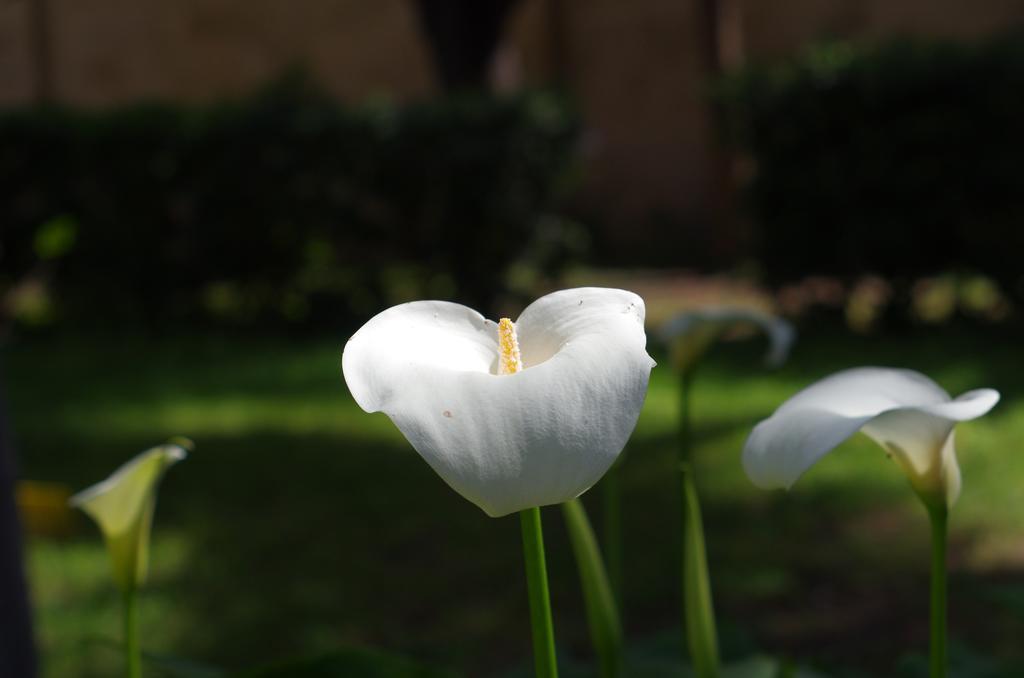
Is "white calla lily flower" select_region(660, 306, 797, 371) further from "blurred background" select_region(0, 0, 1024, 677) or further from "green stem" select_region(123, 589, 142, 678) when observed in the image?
"green stem" select_region(123, 589, 142, 678)

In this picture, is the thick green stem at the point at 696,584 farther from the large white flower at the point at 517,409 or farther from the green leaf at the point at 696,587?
the large white flower at the point at 517,409

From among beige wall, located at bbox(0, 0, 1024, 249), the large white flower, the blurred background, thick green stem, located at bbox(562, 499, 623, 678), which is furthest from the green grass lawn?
beige wall, located at bbox(0, 0, 1024, 249)

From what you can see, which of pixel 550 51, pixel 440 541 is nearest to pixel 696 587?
pixel 440 541

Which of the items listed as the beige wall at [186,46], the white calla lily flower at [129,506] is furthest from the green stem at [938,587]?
the beige wall at [186,46]

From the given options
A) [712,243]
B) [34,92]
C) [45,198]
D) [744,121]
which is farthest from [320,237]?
[34,92]

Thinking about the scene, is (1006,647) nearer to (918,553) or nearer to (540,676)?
(918,553)

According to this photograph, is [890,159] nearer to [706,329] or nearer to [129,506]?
[706,329]
